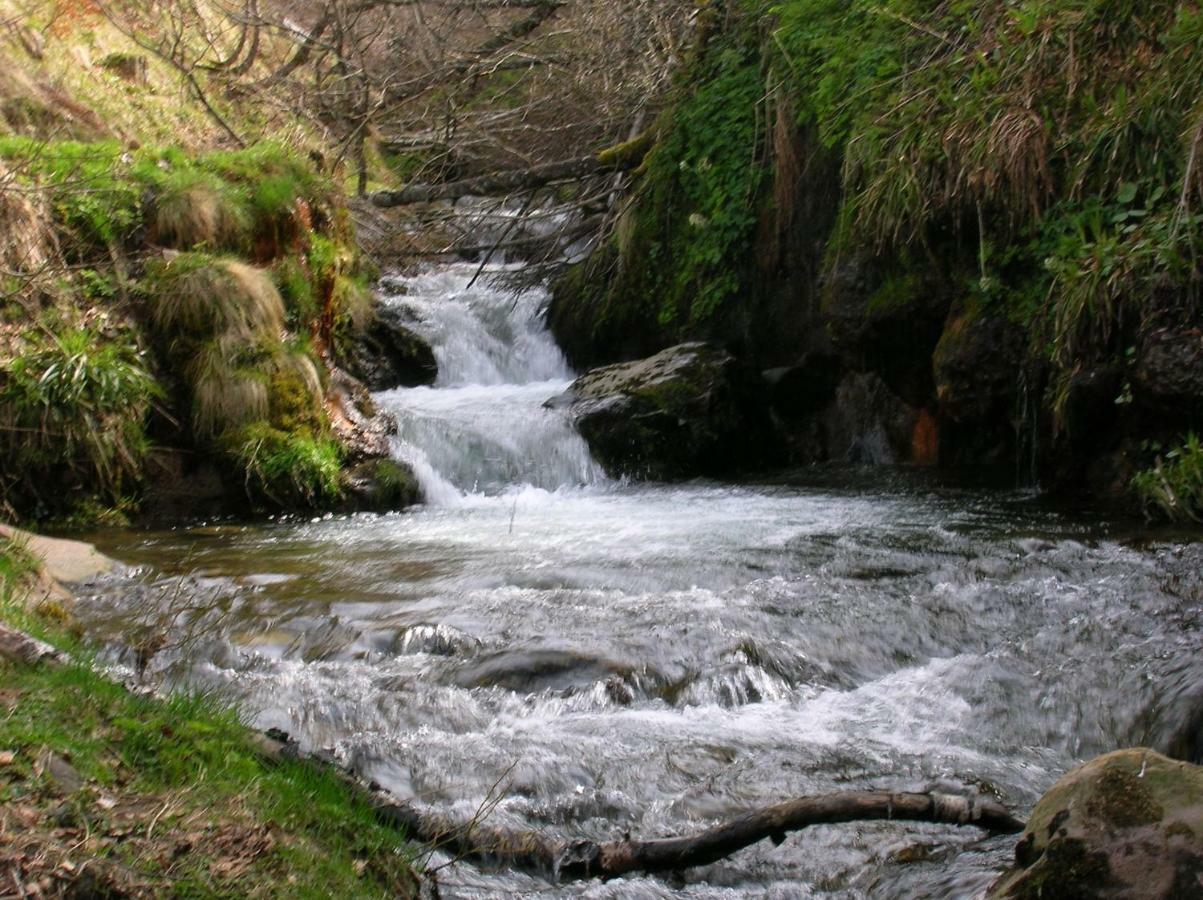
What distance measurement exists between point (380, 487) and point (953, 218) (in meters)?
4.79

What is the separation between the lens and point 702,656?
4.88 metres

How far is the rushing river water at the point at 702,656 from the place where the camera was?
142 inches

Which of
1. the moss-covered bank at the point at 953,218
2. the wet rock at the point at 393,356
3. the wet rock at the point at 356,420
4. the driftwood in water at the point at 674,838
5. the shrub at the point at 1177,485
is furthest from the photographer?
the wet rock at the point at 393,356

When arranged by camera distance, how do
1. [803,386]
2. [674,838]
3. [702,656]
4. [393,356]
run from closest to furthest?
1. [674,838]
2. [702,656]
3. [803,386]
4. [393,356]

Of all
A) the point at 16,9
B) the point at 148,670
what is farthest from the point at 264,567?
the point at 16,9

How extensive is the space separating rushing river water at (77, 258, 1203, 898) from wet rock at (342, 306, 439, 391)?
165 inches

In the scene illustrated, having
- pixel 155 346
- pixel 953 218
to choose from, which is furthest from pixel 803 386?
pixel 155 346

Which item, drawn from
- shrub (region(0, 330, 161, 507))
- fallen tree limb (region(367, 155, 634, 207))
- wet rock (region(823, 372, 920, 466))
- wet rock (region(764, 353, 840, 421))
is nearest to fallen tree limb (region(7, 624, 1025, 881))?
shrub (region(0, 330, 161, 507))

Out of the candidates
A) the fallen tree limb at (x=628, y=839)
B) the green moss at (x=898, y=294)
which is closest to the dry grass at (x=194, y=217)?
the green moss at (x=898, y=294)

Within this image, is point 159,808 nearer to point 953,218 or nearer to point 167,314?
point 167,314

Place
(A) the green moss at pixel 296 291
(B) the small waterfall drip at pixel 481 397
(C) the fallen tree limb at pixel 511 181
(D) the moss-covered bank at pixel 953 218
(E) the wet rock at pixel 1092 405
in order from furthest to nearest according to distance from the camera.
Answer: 1. (C) the fallen tree limb at pixel 511 181
2. (B) the small waterfall drip at pixel 481 397
3. (A) the green moss at pixel 296 291
4. (E) the wet rock at pixel 1092 405
5. (D) the moss-covered bank at pixel 953 218

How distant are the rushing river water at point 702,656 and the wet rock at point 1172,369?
33.4 inches

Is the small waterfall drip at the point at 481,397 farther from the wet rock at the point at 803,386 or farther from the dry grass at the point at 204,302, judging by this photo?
the wet rock at the point at 803,386

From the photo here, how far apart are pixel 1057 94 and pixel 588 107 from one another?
645cm
